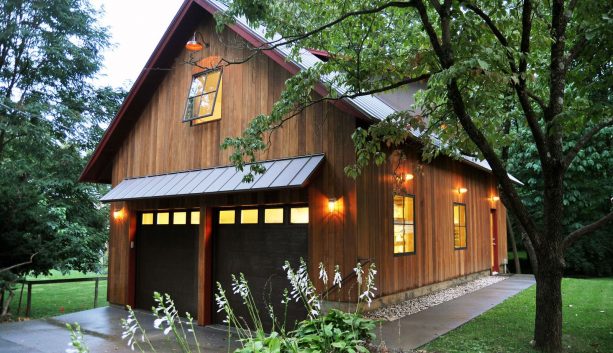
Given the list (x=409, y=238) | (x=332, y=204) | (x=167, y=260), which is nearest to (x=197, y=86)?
(x=167, y=260)

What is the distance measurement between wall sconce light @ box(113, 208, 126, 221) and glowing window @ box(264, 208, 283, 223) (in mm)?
4518

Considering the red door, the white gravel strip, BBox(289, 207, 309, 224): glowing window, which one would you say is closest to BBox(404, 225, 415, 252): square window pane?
the white gravel strip

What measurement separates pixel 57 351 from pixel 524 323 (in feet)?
24.0

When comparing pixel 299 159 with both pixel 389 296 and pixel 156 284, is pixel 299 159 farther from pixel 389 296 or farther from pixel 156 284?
pixel 156 284

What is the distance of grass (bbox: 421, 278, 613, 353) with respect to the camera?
634cm

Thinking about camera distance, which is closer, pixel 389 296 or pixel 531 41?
pixel 531 41

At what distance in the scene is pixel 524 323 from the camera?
25.4 ft

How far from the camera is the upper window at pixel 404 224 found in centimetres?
931

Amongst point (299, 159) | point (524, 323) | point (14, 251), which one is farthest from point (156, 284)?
point (524, 323)

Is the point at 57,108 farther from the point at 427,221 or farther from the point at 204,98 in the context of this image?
the point at 427,221

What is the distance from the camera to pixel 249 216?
30.4 feet

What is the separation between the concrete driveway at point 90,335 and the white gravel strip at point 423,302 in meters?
2.71

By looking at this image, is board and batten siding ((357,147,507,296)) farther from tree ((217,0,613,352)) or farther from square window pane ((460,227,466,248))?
tree ((217,0,613,352))

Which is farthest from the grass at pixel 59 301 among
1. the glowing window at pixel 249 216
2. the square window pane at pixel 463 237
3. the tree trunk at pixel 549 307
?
the tree trunk at pixel 549 307
